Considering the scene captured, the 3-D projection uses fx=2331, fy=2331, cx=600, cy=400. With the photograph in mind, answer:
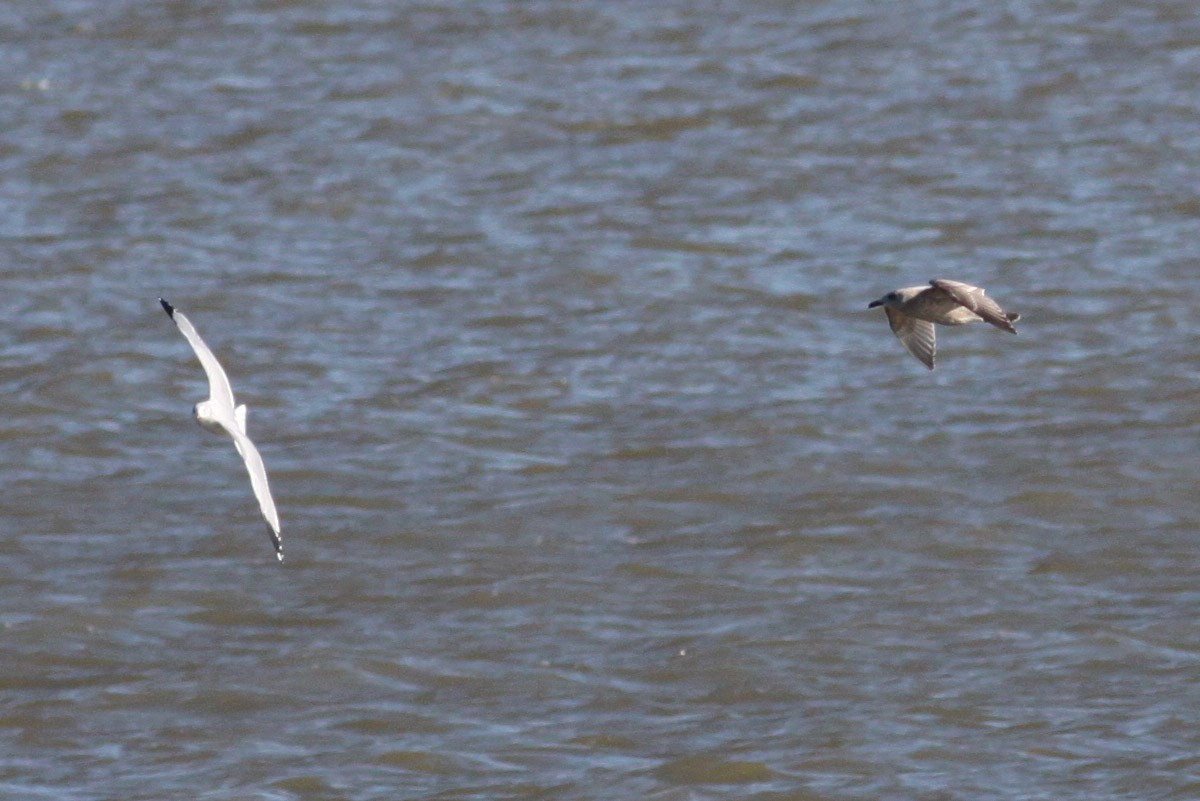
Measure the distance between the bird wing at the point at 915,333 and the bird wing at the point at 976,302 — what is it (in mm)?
737

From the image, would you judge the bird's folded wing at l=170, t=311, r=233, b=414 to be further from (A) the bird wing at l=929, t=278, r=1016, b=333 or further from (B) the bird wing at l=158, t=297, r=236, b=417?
(A) the bird wing at l=929, t=278, r=1016, b=333

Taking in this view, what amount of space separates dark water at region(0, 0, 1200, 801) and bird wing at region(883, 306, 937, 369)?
5.04 feet

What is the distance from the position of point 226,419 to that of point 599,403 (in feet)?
17.7

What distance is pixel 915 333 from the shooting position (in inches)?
290

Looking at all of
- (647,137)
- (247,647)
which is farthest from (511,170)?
(247,647)

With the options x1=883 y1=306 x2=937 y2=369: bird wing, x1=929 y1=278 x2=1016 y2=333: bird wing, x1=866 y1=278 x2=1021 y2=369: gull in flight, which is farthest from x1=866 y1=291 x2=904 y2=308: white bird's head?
x1=929 y1=278 x2=1016 y2=333: bird wing

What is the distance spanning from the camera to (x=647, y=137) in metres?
14.9

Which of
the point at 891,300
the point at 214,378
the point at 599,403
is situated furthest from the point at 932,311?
the point at 599,403

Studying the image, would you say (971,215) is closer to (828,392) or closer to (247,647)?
(828,392)

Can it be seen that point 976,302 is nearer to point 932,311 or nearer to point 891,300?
point 932,311

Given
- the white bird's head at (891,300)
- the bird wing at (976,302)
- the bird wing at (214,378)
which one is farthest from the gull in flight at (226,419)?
the white bird's head at (891,300)

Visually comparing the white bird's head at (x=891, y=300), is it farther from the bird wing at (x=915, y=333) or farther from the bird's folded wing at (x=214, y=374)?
the bird's folded wing at (x=214, y=374)

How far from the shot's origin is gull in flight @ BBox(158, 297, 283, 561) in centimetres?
577

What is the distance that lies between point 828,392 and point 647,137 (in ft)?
13.3
